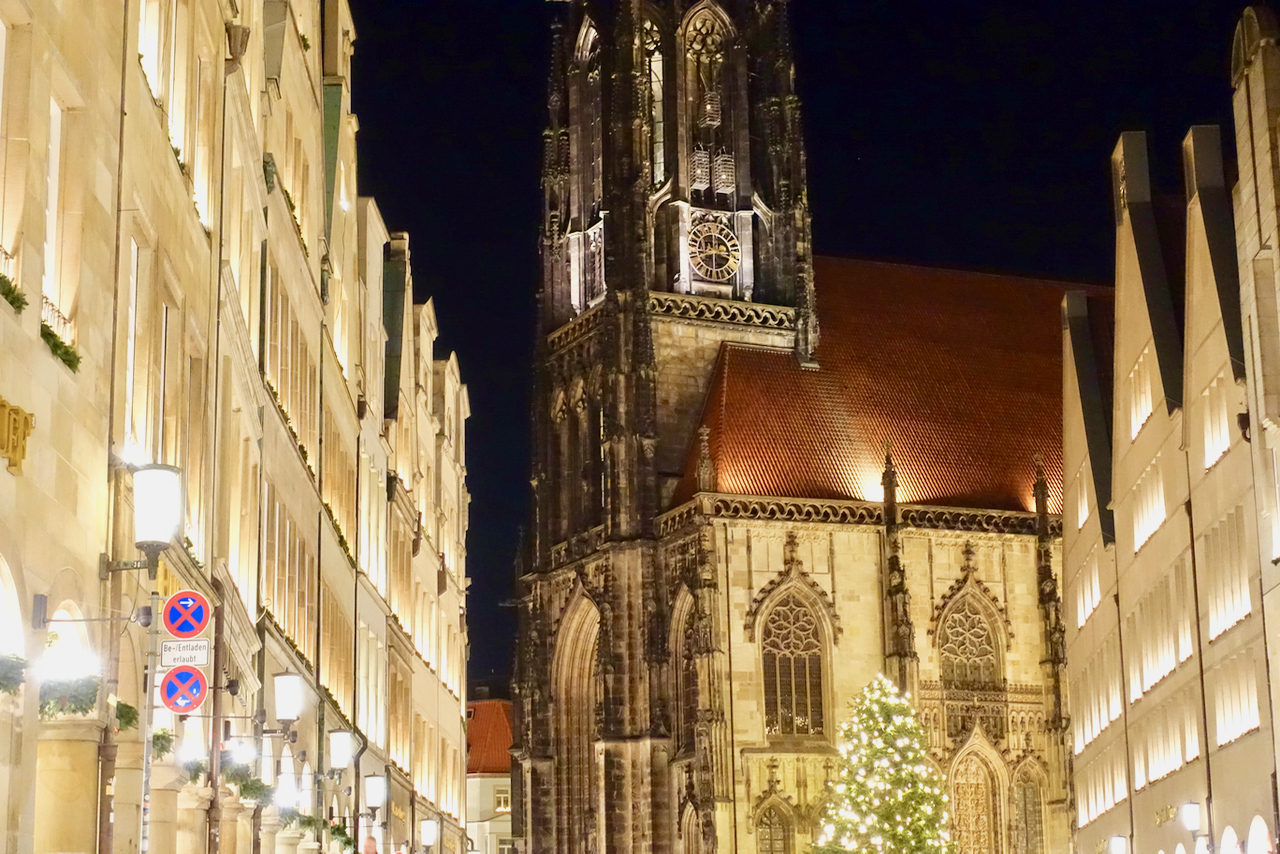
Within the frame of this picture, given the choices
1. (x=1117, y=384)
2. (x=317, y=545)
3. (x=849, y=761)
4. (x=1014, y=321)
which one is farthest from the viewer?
(x=1014, y=321)

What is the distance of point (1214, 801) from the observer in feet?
123

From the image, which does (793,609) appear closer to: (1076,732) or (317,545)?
(1076,732)

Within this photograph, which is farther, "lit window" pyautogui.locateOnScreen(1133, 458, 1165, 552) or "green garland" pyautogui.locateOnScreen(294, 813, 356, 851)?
"lit window" pyautogui.locateOnScreen(1133, 458, 1165, 552)

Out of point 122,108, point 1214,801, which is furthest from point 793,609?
point 122,108

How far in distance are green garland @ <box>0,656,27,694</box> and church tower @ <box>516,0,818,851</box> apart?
5471 centimetres

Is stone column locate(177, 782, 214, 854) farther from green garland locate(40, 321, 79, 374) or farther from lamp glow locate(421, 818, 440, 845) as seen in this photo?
lamp glow locate(421, 818, 440, 845)

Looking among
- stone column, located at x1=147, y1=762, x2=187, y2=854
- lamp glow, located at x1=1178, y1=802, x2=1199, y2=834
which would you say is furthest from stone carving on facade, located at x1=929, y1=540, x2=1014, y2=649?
stone column, located at x1=147, y1=762, x2=187, y2=854

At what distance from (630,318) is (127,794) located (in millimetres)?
53978

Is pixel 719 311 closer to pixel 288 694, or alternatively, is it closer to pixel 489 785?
pixel 489 785

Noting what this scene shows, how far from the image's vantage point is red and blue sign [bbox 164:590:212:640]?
14930 millimetres

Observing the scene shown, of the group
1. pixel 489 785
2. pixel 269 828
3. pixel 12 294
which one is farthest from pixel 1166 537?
pixel 489 785

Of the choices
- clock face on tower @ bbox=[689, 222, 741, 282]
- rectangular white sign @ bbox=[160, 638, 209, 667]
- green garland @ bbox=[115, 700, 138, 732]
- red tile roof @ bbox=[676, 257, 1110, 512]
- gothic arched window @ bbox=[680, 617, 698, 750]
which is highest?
clock face on tower @ bbox=[689, 222, 741, 282]

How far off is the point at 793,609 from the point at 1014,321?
62.0ft

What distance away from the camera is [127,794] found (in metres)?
15.6
